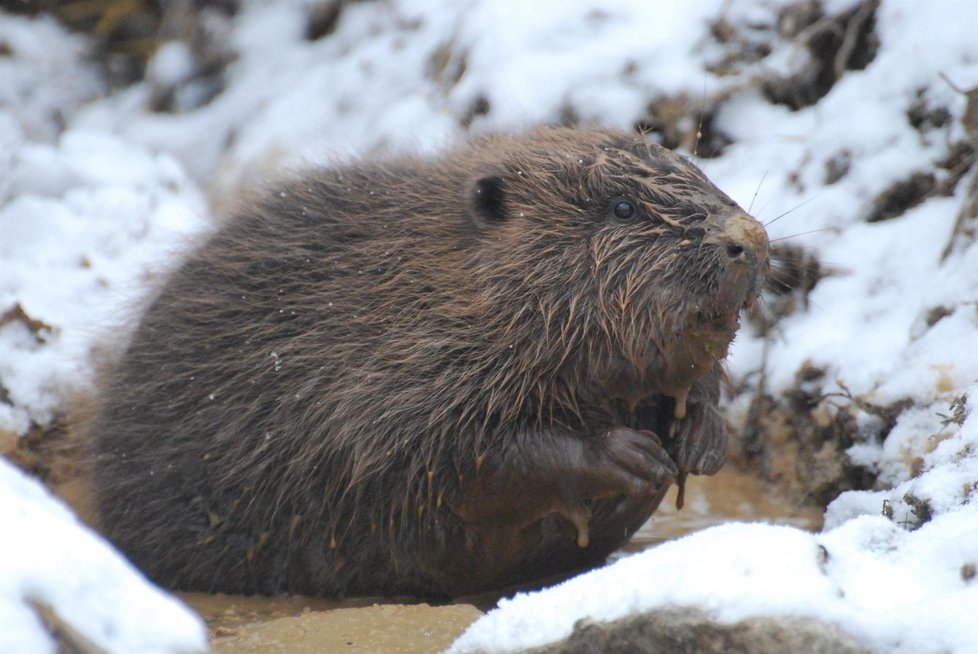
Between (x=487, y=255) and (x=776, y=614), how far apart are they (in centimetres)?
205

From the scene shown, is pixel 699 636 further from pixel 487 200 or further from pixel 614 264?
pixel 487 200

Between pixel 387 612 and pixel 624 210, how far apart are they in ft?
4.95

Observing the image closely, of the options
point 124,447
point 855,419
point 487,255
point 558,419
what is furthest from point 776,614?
point 124,447

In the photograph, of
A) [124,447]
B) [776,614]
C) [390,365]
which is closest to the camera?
[776,614]

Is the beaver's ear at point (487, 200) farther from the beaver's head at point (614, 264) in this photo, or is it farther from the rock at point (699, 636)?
the rock at point (699, 636)

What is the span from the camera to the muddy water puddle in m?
3.38

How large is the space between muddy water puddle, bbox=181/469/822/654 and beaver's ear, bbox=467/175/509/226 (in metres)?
1.35

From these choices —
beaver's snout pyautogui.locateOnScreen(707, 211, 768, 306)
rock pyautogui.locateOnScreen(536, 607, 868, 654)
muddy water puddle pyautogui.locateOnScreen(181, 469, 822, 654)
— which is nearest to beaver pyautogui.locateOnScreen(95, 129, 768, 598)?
beaver's snout pyautogui.locateOnScreen(707, 211, 768, 306)

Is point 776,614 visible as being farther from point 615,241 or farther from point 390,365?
point 390,365

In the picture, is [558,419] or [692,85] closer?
[558,419]

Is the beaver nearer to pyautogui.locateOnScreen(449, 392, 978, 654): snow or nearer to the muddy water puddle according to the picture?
the muddy water puddle

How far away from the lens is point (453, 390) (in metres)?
4.04

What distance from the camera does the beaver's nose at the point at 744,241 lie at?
3682mm

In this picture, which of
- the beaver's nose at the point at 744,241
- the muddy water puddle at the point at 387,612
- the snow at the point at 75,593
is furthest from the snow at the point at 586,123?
the beaver's nose at the point at 744,241
